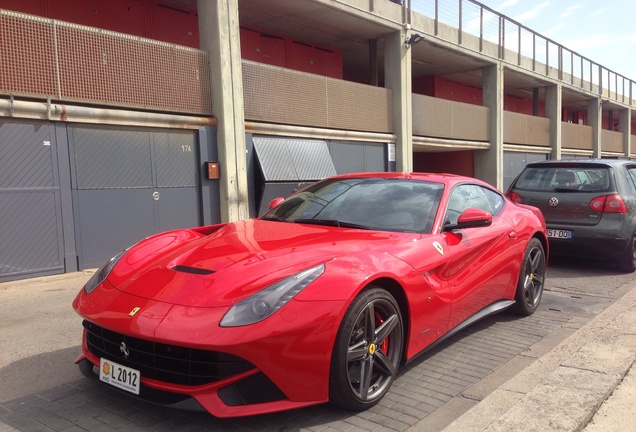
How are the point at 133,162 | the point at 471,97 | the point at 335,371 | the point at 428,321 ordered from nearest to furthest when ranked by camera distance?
the point at 335,371
the point at 428,321
the point at 133,162
the point at 471,97

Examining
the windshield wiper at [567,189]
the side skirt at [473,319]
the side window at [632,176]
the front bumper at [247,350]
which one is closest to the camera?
the front bumper at [247,350]

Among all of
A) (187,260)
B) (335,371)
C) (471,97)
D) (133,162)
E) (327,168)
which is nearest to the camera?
(335,371)

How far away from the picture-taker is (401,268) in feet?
10.3

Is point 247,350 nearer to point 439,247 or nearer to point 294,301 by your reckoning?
point 294,301

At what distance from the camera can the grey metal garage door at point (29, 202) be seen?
22.8ft

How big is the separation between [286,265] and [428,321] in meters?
1.14

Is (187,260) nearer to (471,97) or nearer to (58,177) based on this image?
(58,177)

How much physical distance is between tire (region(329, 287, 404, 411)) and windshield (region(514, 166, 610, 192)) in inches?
209

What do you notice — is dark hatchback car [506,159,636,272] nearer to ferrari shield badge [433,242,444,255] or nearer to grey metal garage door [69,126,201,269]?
ferrari shield badge [433,242,444,255]

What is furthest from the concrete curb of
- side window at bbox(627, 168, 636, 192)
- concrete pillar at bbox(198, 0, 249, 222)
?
concrete pillar at bbox(198, 0, 249, 222)

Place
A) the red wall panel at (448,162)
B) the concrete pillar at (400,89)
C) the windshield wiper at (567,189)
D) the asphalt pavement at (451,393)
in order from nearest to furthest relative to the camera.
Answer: the asphalt pavement at (451,393), the windshield wiper at (567,189), the concrete pillar at (400,89), the red wall panel at (448,162)

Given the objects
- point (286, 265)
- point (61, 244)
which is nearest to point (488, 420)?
point (286, 265)

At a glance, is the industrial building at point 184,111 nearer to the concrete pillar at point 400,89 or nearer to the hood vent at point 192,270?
the concrete pillar at point 400,89

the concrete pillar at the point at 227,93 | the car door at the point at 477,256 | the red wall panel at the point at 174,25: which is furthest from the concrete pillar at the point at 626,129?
the car door at the point at 477,256
